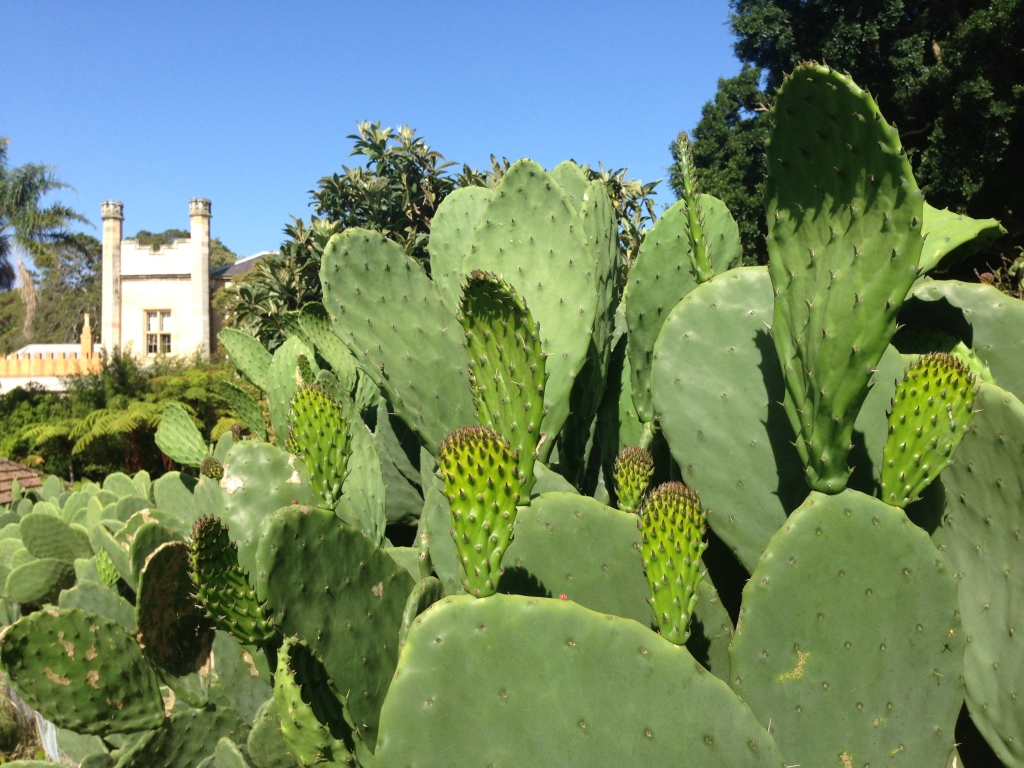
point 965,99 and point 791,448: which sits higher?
point 965,99

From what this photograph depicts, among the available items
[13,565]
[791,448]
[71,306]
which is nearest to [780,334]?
[791,448]

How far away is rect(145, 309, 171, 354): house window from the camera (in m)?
29.0

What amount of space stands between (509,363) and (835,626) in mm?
767

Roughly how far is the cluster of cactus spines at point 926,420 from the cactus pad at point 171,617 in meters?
1.78

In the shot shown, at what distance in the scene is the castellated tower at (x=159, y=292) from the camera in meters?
28.6

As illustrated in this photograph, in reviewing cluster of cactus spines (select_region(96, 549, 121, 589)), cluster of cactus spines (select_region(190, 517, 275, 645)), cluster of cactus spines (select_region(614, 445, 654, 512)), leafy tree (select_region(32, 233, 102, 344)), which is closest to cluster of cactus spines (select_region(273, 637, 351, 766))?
cluster of cactus spines (select_region(190, 517, 275, 645))

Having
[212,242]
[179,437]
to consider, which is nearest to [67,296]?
[212,242]

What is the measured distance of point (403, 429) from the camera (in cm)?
317

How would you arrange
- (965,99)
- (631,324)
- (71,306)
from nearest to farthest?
(631,324) < (965,99) < (71,306)

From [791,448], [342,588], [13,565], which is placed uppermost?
[791,448]

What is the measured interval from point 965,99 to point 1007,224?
186 cm

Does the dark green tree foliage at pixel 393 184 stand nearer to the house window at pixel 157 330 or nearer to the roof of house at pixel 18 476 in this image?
the roof of house at pixel 18 476

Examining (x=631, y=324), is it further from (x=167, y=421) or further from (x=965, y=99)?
(x=965, y=99)

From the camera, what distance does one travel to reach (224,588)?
1.53 m
